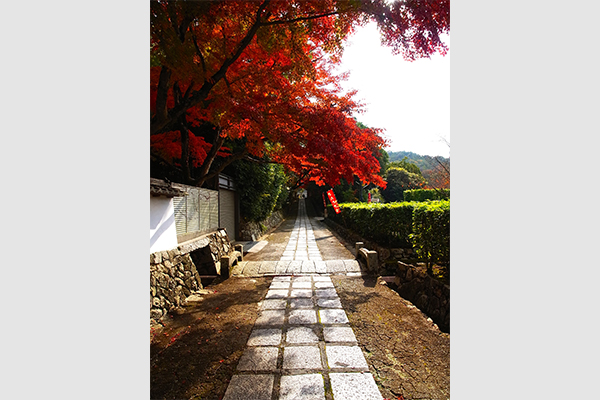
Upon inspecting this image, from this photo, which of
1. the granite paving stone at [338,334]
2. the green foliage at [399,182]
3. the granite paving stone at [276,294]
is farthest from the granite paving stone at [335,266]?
the green foliage at [399,182]

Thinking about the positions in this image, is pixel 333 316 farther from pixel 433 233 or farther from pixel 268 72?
pixel 268 72

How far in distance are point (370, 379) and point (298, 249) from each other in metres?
7.09

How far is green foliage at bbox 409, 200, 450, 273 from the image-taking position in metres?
4.78

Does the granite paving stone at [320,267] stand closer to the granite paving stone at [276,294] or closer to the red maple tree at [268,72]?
the granite paving stone at [276,294]

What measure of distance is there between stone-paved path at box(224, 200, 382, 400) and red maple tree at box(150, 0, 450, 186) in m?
2.79

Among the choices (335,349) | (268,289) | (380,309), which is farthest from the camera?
(268,289)

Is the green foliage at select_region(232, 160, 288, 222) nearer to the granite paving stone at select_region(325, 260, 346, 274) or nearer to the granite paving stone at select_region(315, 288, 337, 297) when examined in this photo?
the granite paving stone at select_region(325, 260, 346, 274)

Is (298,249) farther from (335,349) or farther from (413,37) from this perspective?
(413,37)

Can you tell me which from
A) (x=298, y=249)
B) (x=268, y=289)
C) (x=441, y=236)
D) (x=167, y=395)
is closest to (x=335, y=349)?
(x=167, y=395)

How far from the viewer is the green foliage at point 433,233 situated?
188 inches

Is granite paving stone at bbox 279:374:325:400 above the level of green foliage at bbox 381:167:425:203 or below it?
below

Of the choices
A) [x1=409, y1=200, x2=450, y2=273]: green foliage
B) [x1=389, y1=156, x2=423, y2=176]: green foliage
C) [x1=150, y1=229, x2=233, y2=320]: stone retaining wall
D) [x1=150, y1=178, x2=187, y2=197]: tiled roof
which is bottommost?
[x1=150, y1=229, x2=233, y2=320]: stone retaining wall

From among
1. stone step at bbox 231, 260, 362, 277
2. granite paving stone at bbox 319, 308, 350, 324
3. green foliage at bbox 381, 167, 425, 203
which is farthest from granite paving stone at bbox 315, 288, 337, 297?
green foliage at bbox 381, 167, 425, 203

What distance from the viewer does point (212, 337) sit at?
3.47 metres
